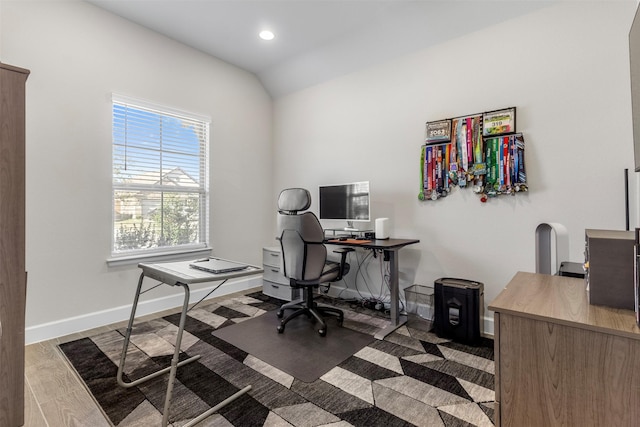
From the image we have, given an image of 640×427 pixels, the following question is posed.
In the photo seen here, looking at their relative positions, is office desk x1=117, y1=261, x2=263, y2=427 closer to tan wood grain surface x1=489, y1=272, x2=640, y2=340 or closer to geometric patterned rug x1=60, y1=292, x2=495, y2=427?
geometric patterned rug x1=60, y1=292, x2=495, y2=427

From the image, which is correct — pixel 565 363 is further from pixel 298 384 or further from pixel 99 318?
pixel 99 318

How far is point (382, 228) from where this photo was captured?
311 cm

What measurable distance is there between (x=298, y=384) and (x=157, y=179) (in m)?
2.64

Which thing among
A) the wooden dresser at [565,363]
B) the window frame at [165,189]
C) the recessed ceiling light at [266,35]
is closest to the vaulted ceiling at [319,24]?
the recessed ceiling light at [266,35]

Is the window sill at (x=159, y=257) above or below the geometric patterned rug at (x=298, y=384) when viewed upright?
above

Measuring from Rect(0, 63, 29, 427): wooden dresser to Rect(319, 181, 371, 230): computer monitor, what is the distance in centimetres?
261

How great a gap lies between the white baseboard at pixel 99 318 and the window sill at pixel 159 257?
430 mm

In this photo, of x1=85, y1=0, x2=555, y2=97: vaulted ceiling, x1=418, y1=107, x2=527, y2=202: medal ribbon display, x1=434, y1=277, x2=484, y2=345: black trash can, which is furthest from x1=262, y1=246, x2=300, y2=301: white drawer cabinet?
x1=85, y1=0, x2=555, y2=97: vaulted ceiling

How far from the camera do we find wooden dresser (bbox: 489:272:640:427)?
0.88 m

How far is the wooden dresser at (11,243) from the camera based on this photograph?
1.33m

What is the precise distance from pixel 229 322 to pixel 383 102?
286 centimetres

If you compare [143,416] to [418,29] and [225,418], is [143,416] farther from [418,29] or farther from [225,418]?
[418,29]

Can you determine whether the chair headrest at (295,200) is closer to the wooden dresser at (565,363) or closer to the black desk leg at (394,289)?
the black desk leg at (394,289)

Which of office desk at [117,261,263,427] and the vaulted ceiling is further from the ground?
the vaulted ceiling
